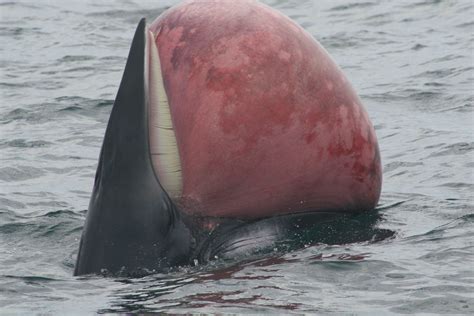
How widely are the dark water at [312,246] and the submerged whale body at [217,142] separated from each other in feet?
0.80

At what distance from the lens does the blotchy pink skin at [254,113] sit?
6.59m

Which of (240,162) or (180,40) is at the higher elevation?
(180,40)

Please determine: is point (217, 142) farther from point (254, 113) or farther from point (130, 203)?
point (130, 203)

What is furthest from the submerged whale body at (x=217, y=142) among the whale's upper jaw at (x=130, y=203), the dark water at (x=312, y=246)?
the dark water at (x=312, y=246)

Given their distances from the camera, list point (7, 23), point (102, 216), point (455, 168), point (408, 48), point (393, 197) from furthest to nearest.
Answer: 1. point (7, 23)
2. point (408, 48)
3. point (455, 168)
4. point (393, 197)
5. point (102, 216)

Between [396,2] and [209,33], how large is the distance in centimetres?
1121

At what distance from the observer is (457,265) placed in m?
6.38

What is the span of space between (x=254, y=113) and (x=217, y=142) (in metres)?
0.25

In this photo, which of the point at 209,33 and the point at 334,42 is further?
the point at 334,42

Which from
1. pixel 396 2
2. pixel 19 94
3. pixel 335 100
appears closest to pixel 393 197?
pixel 335 100

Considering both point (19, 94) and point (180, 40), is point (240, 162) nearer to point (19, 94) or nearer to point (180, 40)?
point (180, 40)

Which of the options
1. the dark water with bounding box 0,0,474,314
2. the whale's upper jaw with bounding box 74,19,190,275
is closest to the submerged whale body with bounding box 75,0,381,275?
the whale's upper jaw with bounding box 74,19,190,275

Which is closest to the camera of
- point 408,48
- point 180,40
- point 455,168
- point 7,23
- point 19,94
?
point 180,40

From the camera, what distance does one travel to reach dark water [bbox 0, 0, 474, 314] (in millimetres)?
5918
